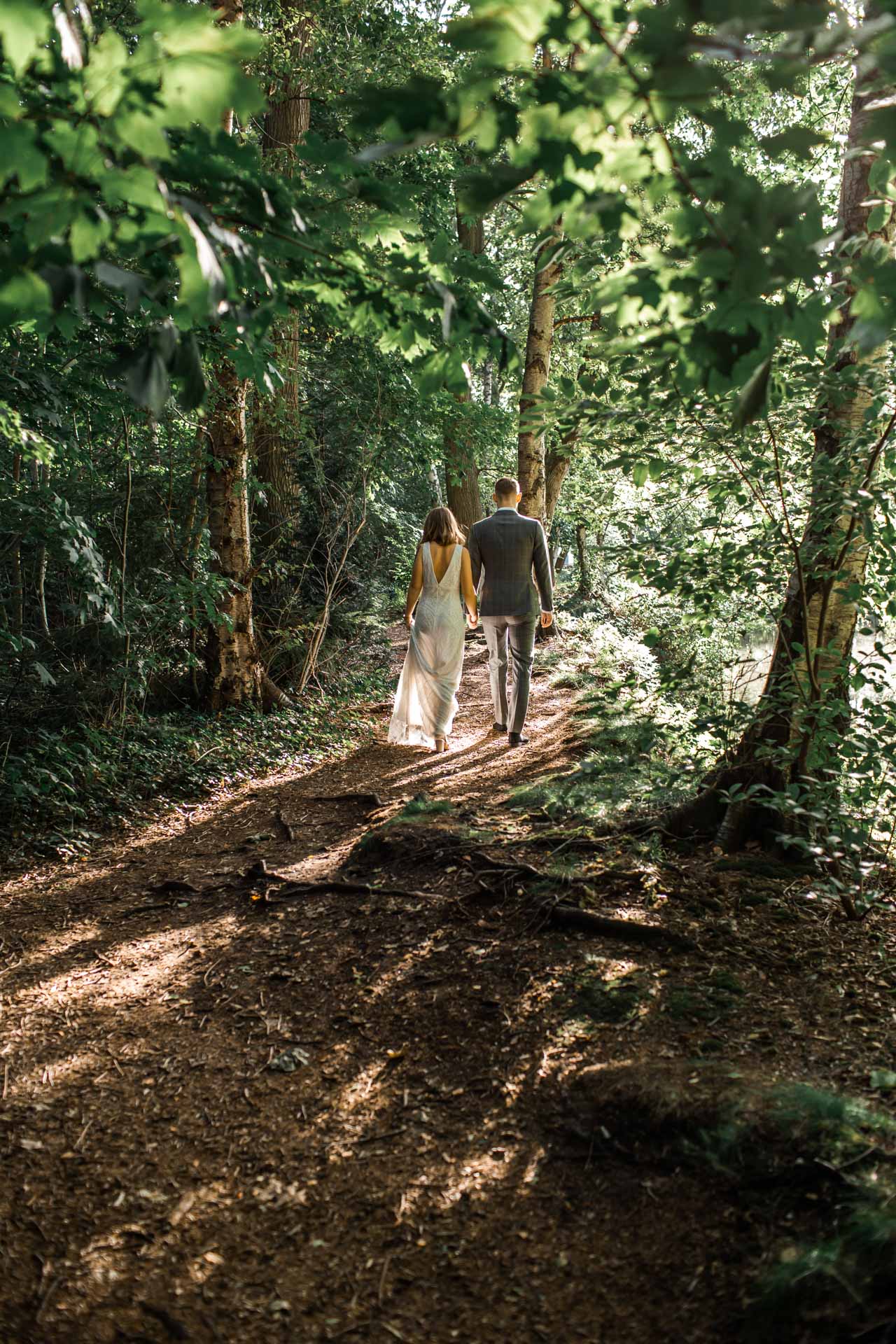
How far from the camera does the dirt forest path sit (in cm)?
248

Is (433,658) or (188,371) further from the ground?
(188,371)

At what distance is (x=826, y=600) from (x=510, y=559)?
384cm

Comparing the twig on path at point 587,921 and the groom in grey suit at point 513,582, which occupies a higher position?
the groom in grey suit at point 513,582

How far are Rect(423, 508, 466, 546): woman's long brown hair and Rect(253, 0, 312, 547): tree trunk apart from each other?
2238 millimetres

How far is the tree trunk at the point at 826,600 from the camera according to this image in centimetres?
380

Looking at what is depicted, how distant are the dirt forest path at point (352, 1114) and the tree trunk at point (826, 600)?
0.92 m

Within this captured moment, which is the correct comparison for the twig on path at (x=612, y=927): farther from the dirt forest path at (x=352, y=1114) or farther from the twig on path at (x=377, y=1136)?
the twig on path at (x=377, y=1136)

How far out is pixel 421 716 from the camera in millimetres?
8633

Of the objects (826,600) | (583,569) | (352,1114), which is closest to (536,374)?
(826,600)

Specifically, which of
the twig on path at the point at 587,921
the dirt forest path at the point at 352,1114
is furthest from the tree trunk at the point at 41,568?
the twig on path at the point at 587,921

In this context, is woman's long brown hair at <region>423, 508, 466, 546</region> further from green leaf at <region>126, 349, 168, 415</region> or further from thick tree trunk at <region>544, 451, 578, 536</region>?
thick tree trunk at <region>544, 451, 578, 536</region>

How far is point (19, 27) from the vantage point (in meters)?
1.57

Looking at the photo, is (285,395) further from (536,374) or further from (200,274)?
(200,274)

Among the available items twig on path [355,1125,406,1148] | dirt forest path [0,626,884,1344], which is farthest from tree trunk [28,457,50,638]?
twig on path [355,1125,406,1148]
